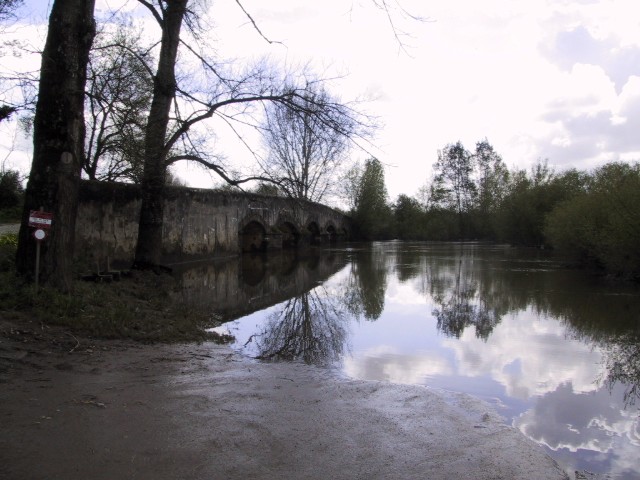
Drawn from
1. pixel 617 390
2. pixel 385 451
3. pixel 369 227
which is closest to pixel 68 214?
pixel 385 451

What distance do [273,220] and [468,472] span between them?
1160 inches

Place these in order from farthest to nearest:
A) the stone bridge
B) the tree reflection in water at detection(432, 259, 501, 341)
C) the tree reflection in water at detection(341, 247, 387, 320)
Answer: the stone bridge, the tree reflection in water at detection(341, 247, 387, 320), the tree reflection in water at detection(432, 259, 501, 341)

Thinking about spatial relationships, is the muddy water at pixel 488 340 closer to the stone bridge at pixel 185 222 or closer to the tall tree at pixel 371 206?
the stone bridge at pixel 185 222

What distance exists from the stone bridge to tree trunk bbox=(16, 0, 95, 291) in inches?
186

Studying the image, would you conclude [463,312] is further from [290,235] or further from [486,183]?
[486,183]

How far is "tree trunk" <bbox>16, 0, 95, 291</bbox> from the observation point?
23.9 ft

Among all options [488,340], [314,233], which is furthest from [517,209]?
[488,340]

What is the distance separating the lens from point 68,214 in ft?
24.9

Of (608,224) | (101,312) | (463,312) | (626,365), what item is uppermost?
(608,224)

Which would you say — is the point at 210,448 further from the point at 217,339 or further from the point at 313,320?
the point at 313,320

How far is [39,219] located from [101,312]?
1454 millimetres

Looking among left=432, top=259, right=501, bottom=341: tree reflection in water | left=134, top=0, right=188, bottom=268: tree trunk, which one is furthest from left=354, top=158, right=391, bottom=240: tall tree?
left=134, top=0, right=188, bottom=268: tree trunk

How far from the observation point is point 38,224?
7059mm

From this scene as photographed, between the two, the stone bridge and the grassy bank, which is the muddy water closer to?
the grassy bank
